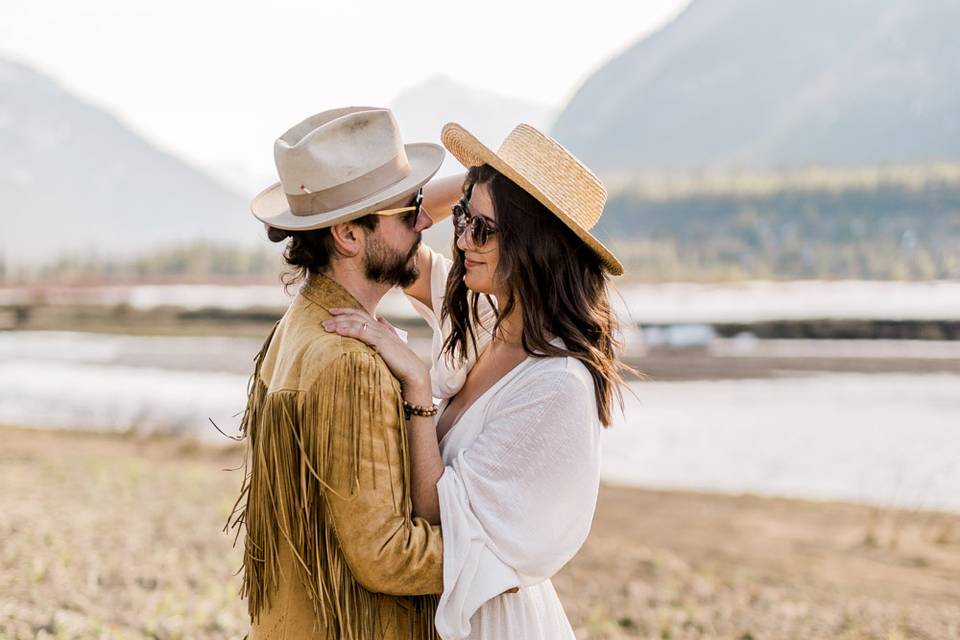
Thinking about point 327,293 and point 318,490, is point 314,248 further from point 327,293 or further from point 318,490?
point 318,490

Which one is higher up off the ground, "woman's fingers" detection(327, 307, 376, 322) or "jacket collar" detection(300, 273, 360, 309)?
"jacket collar" detection(300, 273, 360, 309)

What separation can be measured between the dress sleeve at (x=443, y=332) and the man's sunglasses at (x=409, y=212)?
41 centimetres

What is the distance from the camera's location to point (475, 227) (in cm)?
219

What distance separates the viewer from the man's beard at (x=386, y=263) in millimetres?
2084

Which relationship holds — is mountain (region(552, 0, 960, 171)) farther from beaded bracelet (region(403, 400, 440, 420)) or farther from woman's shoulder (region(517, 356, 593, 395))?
beaded bracelet (region(403, 400, 440, 420))

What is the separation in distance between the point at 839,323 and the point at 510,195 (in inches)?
873

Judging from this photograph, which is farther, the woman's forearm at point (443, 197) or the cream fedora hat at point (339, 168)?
the woman's forearm at point (443, 197)

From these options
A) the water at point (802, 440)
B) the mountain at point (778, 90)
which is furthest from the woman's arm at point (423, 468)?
the mountain at point (778, 90)

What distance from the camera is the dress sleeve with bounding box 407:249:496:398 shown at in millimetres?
2412

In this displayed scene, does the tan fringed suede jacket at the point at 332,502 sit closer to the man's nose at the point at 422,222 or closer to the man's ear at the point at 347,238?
the man's ear at the point at 347,238

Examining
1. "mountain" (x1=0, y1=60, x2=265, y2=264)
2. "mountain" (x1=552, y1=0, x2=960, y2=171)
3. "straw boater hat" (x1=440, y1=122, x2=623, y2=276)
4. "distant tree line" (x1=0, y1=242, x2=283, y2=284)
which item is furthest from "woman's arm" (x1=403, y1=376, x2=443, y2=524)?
"mountain" (x1=0, y1=60, x2=265, y2=264)

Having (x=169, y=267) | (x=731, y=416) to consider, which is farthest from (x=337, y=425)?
(x=169, y=267)

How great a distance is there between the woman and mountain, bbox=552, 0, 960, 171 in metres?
79.2

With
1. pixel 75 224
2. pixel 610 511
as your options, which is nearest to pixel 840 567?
pixel 610 511
